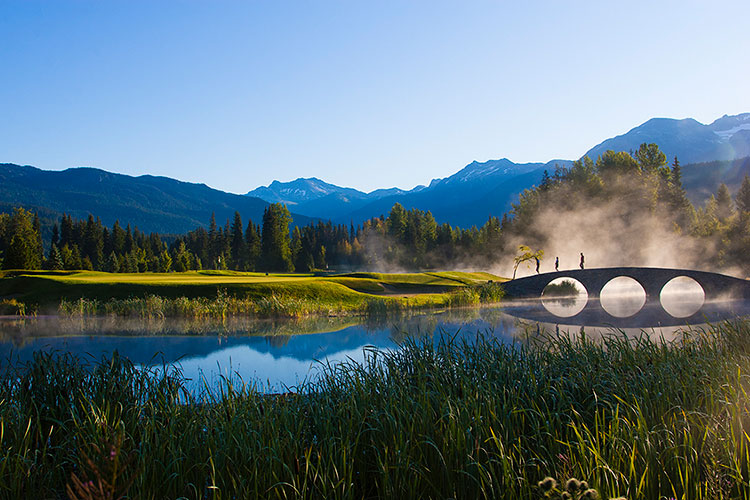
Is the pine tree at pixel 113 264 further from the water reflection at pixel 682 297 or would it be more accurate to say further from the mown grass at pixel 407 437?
the mown grass at pixel 407 437

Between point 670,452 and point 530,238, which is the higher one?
point 530,238

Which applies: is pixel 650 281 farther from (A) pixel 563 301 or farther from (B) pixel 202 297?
(B) pixel 202 297

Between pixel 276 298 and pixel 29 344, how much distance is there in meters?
8.66

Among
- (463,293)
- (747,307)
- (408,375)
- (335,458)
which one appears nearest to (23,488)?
(335,458)

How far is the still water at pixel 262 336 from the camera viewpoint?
37.8 feet

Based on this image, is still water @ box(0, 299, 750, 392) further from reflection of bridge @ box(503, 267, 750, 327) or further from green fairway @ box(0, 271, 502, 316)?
reflection of bridge @ box(503, 267, 750, 327)

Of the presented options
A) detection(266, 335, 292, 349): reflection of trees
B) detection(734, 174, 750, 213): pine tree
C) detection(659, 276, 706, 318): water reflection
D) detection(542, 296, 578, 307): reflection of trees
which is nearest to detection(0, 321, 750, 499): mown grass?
detection(266, 335, 292, 349): reflection of trees

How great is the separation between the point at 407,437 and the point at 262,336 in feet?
39.7

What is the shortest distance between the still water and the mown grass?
3.80 meters

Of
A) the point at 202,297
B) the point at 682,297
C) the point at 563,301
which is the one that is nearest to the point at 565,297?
the point at 563,301

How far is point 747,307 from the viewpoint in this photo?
993 inches

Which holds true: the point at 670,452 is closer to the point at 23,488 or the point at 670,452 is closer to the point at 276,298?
the point at 23,488

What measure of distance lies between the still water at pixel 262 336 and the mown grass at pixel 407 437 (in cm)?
380

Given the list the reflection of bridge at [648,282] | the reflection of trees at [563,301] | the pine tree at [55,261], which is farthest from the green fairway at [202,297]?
the pine tree at [55,261]
